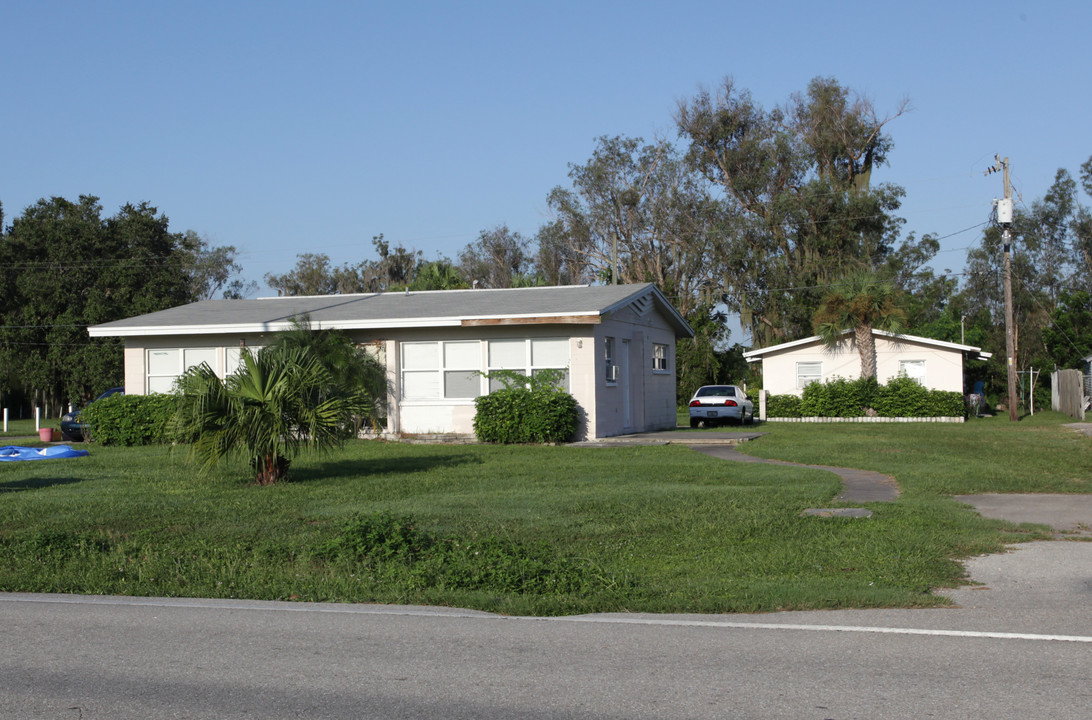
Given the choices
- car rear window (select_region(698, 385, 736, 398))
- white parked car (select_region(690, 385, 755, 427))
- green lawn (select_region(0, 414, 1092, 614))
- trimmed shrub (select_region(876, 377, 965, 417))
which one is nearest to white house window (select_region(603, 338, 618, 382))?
green lawn (select_region(0, 414, 1092, 614))

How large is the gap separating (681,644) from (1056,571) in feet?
14.3

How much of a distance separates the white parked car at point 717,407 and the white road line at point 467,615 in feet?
87.3

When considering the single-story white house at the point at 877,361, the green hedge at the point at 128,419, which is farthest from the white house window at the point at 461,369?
the single-story white house at the point at 877,361

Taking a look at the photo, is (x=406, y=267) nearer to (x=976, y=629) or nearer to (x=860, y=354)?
(x=860, y=354)

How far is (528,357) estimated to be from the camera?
2512 centimetres

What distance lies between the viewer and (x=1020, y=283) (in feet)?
221

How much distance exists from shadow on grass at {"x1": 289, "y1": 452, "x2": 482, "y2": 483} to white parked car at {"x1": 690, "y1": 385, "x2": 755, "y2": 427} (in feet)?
49.3

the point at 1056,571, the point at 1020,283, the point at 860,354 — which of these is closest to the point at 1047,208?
the point at 1020,283

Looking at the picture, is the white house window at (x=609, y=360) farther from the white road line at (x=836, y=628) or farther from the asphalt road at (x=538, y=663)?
the white road line at (x=836, y=628)

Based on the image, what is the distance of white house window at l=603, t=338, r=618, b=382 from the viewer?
25859mm

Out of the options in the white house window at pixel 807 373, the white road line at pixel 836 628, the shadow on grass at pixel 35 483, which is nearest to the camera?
the white road line at pixel 836 628

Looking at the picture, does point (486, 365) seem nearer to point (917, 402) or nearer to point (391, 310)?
point (391, 310)

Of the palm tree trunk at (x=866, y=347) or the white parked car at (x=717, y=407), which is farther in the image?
the palm tree trunk at (x=866, y=347)

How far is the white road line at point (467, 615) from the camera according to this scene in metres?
A: 6.92
